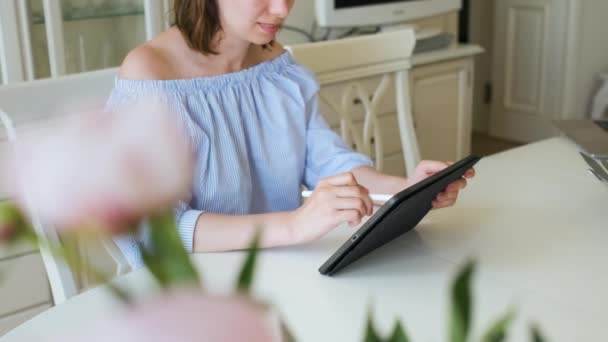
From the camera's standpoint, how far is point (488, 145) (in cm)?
421

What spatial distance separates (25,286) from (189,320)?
1813 mm

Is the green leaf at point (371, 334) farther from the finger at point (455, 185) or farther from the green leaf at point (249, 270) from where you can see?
the finger at point (455, 185)

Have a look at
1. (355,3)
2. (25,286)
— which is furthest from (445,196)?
(355,3)

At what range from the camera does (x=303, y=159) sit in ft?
4.53

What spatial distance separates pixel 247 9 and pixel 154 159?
3.26 ft

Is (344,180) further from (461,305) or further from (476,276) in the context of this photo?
(461,305)

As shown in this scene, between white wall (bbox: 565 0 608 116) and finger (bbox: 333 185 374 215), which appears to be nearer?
finger (bbox: 333 185 374 215)

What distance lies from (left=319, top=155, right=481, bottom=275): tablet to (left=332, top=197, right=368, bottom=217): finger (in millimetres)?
41

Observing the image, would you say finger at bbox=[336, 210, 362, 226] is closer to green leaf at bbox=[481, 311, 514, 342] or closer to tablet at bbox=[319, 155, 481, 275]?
tablet at bbox=[319, 155, 481, 275]

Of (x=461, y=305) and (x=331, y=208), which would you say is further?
(x=331, y=208)

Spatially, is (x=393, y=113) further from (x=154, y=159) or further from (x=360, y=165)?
(x=154, y=159)

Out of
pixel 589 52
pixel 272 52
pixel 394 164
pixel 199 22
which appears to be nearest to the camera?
pixel 199 22

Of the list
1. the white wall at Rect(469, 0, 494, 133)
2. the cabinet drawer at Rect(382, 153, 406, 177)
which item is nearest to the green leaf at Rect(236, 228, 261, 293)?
the cabinet drawer at Rect(382, 153, 406, 177)

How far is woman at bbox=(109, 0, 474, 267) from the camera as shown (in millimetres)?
1046
